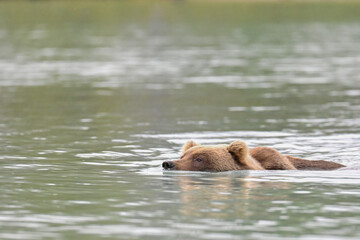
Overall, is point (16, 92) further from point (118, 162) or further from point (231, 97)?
point (118, 162)

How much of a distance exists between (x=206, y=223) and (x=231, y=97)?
14.8 meters

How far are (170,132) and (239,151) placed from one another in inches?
216

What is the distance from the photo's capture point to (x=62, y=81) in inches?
1157

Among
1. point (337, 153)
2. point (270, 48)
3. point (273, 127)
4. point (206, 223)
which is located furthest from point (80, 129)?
point (270, 48)

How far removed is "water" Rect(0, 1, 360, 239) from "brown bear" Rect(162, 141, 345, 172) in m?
0.16

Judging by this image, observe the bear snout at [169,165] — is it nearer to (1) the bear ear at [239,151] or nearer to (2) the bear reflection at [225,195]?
(2) the bear reflection at [225,195]

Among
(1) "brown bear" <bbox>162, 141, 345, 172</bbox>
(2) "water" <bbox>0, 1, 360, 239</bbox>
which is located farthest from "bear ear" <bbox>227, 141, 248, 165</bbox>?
(2) "water" <bbox>0, 1, 360, 239</bbox>

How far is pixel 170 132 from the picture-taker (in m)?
18.3

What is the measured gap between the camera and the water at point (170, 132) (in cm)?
1003

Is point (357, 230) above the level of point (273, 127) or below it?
below

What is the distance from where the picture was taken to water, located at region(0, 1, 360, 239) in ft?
32.9

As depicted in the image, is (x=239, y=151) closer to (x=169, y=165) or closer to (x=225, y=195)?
(x=169, y=165)

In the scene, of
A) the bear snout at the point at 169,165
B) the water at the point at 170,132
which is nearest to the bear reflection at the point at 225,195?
the water at the point at 170,132

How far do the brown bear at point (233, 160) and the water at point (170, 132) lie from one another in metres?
0.16
